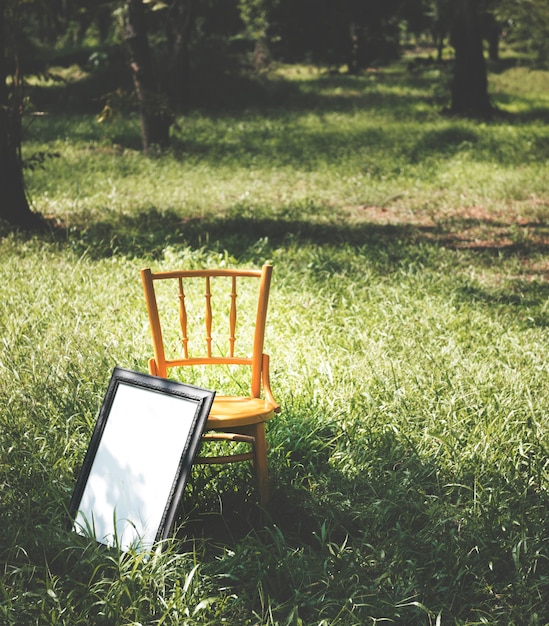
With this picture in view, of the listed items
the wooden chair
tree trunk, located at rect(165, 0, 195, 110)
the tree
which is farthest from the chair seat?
tree trunk, located at rect(165, 0, 195, 110)

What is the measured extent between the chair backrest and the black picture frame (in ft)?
1.47

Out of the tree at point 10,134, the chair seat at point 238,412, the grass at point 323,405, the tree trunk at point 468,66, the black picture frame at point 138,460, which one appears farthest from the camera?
the tree trunk at point 468,66

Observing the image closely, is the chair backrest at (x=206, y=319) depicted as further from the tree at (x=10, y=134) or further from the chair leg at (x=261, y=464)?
the tree at (x=10, y=134)

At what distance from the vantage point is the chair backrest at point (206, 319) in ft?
12.2

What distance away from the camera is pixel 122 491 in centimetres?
312

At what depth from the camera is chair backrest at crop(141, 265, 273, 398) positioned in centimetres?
371

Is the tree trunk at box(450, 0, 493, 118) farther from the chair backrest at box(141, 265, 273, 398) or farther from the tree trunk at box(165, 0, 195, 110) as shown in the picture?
the chair backrest at box(141, 265, 273, 398)

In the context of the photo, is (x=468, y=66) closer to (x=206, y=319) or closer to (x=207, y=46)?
(x=207, y=46)

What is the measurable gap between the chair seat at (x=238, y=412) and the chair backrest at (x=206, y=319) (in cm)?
16

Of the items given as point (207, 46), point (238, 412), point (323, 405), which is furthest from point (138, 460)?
point (207, 46)

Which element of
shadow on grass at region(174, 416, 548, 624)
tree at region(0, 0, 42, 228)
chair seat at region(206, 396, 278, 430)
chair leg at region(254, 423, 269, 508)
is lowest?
→ shadow on grass at region(174, 416, 548, 624)

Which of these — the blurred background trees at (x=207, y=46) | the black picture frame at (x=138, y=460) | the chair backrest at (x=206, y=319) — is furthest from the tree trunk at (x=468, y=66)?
the black picture frame at (x=138, y=460)

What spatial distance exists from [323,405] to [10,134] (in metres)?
5.81

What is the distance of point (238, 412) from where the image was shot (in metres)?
3.35
